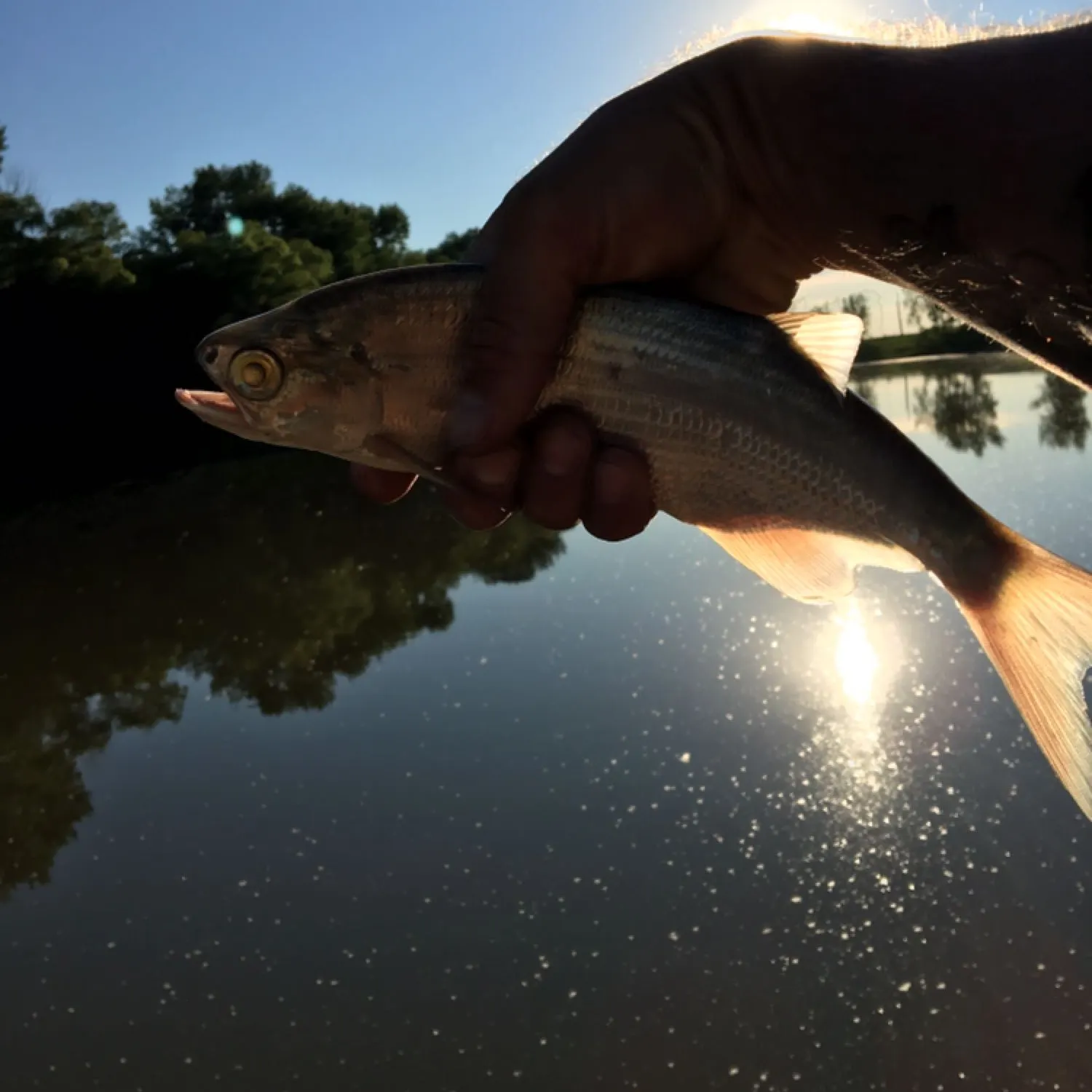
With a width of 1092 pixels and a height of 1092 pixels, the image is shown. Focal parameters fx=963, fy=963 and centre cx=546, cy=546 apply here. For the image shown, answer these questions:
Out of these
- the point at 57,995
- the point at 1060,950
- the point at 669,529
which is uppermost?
the point at 669,529

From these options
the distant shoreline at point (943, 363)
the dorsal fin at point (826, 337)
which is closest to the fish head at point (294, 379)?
the dorsal fin at point (826, 337)

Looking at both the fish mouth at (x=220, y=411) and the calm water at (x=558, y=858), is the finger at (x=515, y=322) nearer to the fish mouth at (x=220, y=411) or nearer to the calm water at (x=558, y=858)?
the fish mouth at (x=220, y=411)

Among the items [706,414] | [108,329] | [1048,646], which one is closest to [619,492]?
[706,414]

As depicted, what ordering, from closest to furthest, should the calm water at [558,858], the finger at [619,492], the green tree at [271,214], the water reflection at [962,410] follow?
the finger at [619,492], the calm water at [558,858], the water reflection at [962,410], the green tree at [271,214]

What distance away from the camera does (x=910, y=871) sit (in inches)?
249

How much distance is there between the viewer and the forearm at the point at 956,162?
95.9 inches

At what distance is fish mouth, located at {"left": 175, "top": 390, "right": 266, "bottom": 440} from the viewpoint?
2512 mm

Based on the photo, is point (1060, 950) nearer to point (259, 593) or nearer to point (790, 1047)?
point (790, 1047)

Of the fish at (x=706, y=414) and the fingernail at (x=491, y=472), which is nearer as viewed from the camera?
the fish at (x=706, y=414)

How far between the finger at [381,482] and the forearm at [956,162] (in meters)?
1.46

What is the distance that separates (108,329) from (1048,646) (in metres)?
46.7

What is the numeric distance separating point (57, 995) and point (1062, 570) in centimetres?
658

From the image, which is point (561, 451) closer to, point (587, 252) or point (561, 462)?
point (561, 462)

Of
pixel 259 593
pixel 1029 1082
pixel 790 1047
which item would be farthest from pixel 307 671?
pixel 1029 1082
